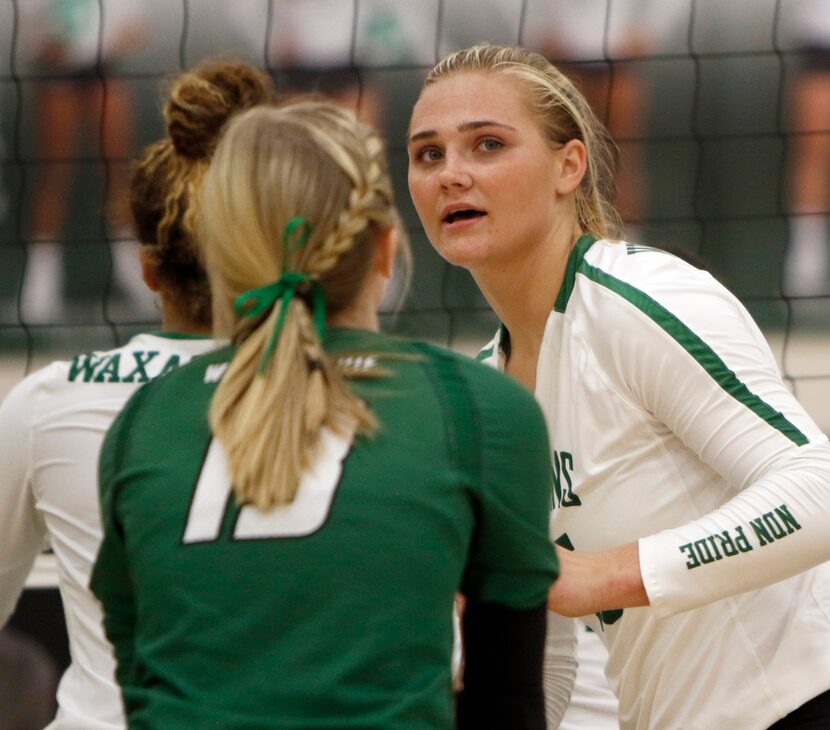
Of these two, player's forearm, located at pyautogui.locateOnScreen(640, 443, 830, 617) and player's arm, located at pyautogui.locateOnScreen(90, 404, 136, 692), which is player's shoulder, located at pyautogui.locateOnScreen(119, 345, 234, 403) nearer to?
player's arm, located at pyautogui.locateOnScreen(90, 404, 136, 692)

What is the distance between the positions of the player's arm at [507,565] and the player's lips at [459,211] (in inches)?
33.7

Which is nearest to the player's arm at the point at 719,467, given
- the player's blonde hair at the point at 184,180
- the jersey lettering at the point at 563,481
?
the jersey lettering at the point at 563,481

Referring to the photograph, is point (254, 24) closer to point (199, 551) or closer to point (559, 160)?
point (559, 160)

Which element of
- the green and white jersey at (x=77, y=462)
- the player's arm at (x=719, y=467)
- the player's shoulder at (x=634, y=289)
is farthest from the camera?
the player's shoulder at (x=634, y=289)

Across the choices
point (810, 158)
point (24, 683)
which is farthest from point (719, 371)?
point (810, 158)

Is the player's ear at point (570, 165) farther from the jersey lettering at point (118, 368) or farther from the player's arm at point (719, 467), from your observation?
the jersey lettering at point (118, 368)

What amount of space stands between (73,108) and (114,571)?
3321 mm

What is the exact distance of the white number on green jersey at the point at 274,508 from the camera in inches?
46.1

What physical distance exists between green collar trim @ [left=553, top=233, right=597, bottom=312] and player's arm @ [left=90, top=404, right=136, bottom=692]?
847 millimetres

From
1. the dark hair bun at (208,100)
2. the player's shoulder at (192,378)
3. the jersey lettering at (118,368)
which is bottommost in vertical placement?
the jersey lettering at (118,368)

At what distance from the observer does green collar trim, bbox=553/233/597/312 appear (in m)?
2.01

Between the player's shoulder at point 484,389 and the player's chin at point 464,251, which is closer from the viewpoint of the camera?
the player's shoulder at point 484,389

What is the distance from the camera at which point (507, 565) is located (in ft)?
4.07

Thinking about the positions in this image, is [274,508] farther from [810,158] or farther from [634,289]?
[810,158]
